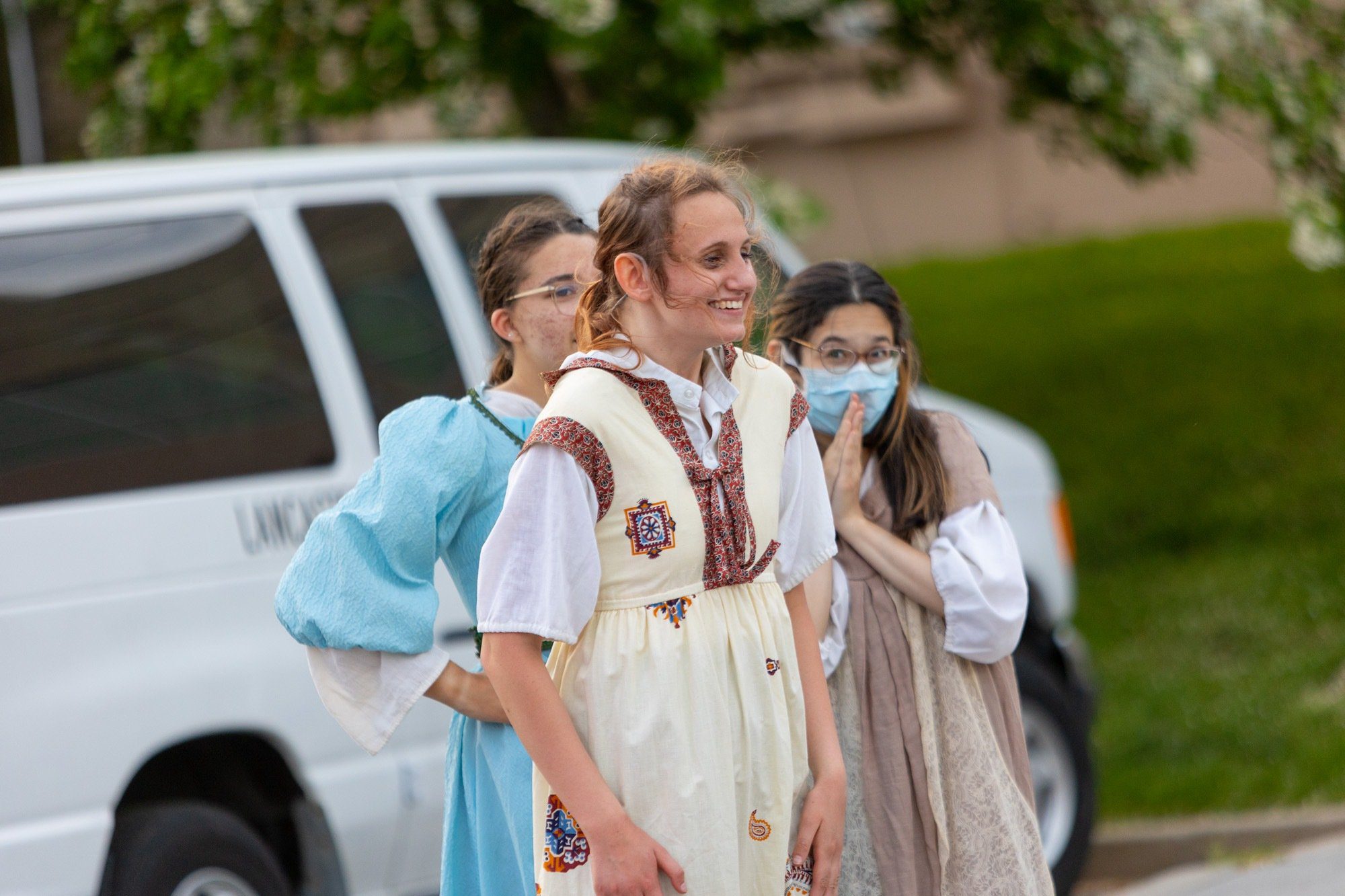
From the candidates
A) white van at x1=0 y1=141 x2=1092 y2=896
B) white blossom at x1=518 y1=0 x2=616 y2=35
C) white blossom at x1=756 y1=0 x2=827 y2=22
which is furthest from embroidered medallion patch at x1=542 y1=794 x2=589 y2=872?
white blossom at x1=756 y1=0 x2=827 y2=22

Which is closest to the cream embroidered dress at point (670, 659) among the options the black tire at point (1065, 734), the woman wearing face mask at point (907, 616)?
the woman wearing face mask at point (907, 616)

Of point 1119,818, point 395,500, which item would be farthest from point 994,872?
point 1119,818

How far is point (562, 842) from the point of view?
6.61 feet

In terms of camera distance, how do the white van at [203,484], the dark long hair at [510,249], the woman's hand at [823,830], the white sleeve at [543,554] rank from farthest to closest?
the white van at [203,484] → the dark long hair at [510,249] → the woman's hand at [823,830] → the white sleeve at [543,554]

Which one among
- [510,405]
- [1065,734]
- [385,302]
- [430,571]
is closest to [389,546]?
[430,571]

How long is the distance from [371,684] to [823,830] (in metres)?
0.68

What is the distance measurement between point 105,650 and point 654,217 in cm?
194

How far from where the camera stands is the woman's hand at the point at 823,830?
2.15 meters

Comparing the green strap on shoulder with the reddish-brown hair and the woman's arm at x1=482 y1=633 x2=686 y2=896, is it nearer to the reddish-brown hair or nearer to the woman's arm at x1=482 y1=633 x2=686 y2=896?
the reddish-brown hair

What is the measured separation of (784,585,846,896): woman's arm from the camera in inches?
85.0

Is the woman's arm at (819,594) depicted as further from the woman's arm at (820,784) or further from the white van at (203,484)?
the white van at (203,484)

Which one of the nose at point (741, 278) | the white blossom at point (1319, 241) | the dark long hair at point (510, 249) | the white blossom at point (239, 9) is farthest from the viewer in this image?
the white blossom at point (1319, 241)

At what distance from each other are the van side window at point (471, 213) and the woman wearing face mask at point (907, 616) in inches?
64.9

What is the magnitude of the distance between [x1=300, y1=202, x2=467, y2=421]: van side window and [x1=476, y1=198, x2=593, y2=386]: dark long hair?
56.7 inches
